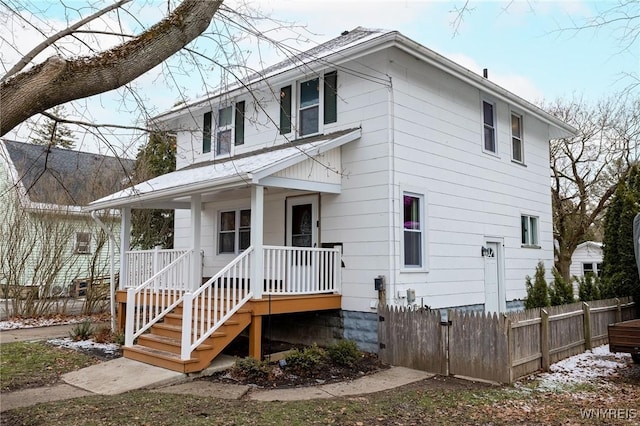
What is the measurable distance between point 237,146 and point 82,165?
1212 centimetres

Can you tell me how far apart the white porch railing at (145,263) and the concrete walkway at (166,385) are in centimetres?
269

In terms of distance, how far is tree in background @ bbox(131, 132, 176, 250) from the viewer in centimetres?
1746

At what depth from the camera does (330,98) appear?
34.9ft

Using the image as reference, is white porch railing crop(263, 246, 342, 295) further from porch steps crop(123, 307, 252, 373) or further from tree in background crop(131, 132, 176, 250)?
tree in background crop(131, 132, 176, 250)

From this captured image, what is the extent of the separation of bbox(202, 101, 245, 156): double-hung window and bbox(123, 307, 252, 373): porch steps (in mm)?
5177

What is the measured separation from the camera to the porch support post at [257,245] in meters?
8.52

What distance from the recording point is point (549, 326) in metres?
8.66

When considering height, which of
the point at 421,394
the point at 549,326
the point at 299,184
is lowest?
the point at 421,394

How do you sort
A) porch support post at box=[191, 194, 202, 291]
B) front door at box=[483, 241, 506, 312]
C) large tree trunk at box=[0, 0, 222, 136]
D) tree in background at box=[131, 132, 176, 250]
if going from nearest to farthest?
large tree trunk at box=[0, 0, 222, 136] → porch support post at box=[191, 194, 202, 291] → front door at box=[483, 241, 506, 312] → tree in background at box=[131, 132, 176, 250]

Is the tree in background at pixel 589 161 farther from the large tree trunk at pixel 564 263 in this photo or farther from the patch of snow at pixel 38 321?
the patch of snow at pixel 38 321

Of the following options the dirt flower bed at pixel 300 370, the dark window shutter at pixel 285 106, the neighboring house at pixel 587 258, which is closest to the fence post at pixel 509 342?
the dirt flower bed at pixel 300 370

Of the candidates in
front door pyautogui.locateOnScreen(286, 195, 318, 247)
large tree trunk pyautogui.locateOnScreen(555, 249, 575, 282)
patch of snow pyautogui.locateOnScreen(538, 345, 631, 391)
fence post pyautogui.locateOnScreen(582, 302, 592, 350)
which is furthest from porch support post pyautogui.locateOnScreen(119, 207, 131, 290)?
large tree trunk pyautogui.locateOnScreen(555, 249, 575, 282)

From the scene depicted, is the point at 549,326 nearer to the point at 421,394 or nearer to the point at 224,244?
the point at 421,394

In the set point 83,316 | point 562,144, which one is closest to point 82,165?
point 83,316
